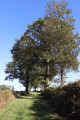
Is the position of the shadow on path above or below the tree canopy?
below

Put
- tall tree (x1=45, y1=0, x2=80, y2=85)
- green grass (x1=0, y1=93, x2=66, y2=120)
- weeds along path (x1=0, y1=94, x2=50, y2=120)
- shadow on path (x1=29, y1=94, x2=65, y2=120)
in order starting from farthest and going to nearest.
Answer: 1. tall tree (x1=45, y1=0, x2=80, y2=85)
2. weeds along path (x1=0, y1=94, x2=50, y2=120)
3. green grass (x1=0, y1=93, x2=66, y2=120)
4. shadow on path (x1=29, y1=94, x2=65, y2=120)

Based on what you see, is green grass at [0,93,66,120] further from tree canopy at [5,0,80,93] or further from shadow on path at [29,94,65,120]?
tree canopy at [5,0,80,93]

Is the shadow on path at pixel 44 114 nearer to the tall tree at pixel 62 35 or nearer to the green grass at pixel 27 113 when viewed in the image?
the green grass at pixel 27 113

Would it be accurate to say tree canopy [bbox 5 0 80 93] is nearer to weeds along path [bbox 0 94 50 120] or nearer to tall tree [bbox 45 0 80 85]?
tall tree [bbox 45 0 80 85]

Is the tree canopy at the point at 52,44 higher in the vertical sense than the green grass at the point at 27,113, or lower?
higher

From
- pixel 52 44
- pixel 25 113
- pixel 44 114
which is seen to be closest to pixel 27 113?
pixel 25 113

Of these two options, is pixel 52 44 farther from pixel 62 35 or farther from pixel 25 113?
pixel 25 113

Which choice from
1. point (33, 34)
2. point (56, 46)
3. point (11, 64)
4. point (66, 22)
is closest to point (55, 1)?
point (66, 22)

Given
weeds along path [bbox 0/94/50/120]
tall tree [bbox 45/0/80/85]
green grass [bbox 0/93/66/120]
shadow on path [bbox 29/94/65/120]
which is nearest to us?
shadow on path [bbox 29/94/65/120]

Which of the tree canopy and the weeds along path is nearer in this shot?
the weeds along path

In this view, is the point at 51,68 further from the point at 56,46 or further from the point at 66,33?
the point at 66,33

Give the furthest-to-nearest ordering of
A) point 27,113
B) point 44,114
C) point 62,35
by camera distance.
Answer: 1. point 62,35
2. point 27,113
3. point 44,114

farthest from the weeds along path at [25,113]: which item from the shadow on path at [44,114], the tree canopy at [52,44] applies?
the tree canopy at [52,44]

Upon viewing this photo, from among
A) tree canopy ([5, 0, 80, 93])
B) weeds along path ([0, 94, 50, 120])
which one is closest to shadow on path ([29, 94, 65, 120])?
weeds along path ([0, 94, 50, 120])
